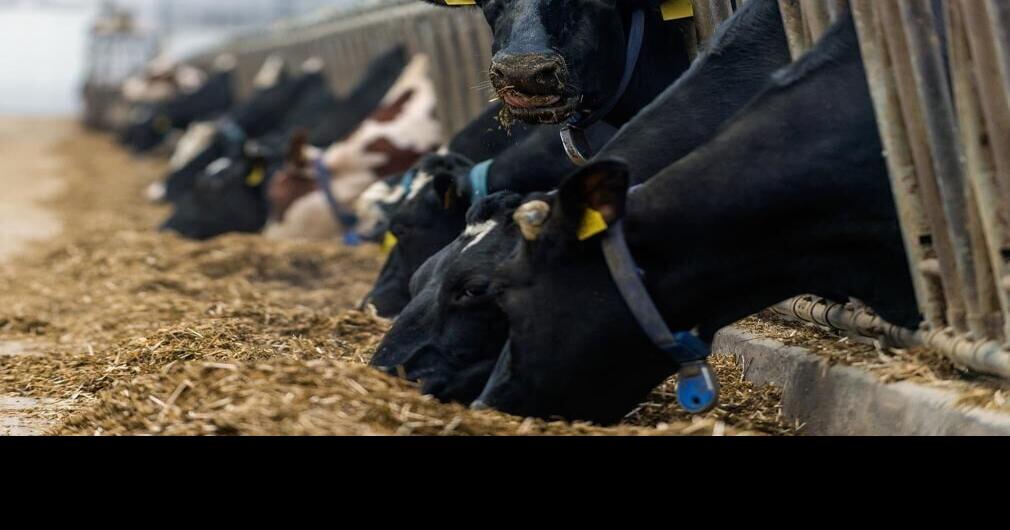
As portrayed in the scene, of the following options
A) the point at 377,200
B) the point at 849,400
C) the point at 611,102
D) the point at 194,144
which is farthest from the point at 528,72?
the point at 194,144

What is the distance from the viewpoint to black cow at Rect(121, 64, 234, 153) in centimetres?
2083

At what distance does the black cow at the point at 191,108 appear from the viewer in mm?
20828

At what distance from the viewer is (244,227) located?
10516 millimetres

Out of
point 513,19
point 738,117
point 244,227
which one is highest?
point 513,19

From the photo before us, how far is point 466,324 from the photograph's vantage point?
4.05 metres

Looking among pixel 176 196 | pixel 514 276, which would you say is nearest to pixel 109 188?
pixel 176 196

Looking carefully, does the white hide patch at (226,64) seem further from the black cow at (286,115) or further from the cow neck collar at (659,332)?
the cow neck collar at (659,332)

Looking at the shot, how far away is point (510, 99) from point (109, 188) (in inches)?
505

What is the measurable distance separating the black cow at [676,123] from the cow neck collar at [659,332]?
20.1 inches

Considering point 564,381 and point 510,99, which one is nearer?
point 564,381

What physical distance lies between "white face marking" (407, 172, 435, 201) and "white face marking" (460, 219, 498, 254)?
7.36ft

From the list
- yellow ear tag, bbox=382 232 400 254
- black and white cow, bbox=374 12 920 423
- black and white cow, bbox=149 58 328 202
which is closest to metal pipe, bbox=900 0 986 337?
black and white cow, bbox=374 12 920 423
